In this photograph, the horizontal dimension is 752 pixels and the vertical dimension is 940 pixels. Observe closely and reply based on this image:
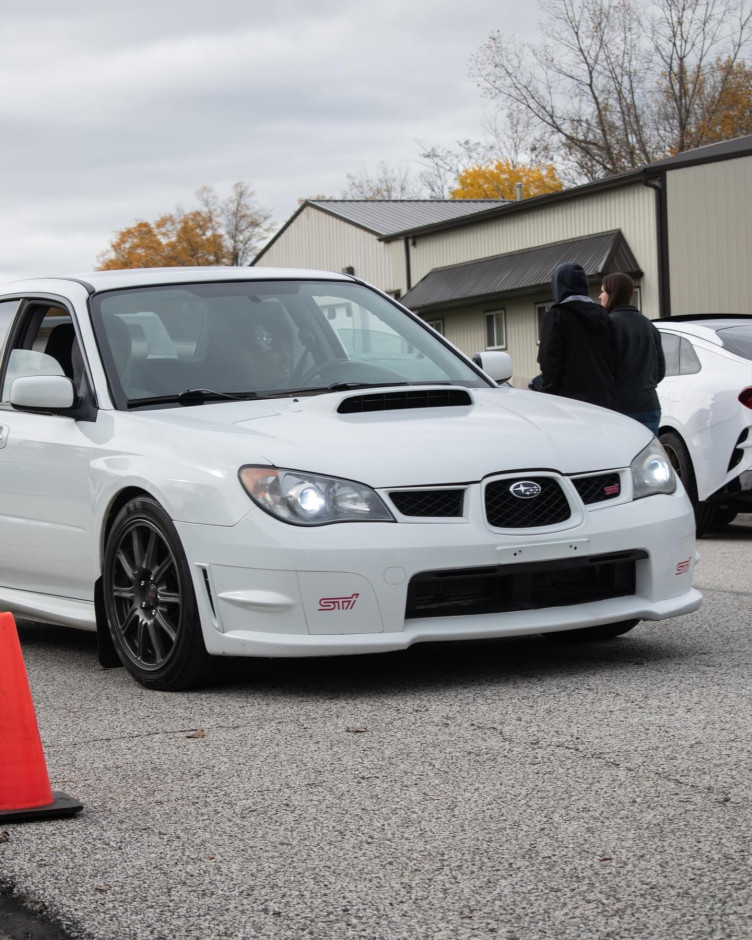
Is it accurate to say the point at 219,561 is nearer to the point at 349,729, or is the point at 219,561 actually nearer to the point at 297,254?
the point at 349,729

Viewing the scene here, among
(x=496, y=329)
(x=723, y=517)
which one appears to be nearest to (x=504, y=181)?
(x=496, y=329)

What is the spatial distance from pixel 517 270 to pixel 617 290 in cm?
2586

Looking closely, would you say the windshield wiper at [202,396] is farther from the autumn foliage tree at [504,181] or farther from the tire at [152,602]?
the autumn foliage tree at [504,181]

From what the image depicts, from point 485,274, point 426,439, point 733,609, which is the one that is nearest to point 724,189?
point 485,274

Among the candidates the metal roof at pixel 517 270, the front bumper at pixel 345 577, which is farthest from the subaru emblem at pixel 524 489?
the metal roof at pixel 517 270

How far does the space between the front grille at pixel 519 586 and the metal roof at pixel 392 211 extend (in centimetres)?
4084

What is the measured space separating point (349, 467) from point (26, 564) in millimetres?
2034

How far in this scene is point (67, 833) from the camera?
377 cm

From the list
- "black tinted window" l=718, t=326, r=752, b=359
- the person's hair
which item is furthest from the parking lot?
"black tinted window" l=718, t=326, r=752, b=359

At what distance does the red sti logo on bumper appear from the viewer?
202 inches

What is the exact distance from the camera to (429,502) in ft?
17.1

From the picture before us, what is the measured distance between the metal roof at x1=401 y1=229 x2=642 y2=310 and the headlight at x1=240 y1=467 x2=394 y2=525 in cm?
2548

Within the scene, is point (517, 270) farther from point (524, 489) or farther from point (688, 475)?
point (524, 489)

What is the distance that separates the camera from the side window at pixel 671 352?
11.5 meters
